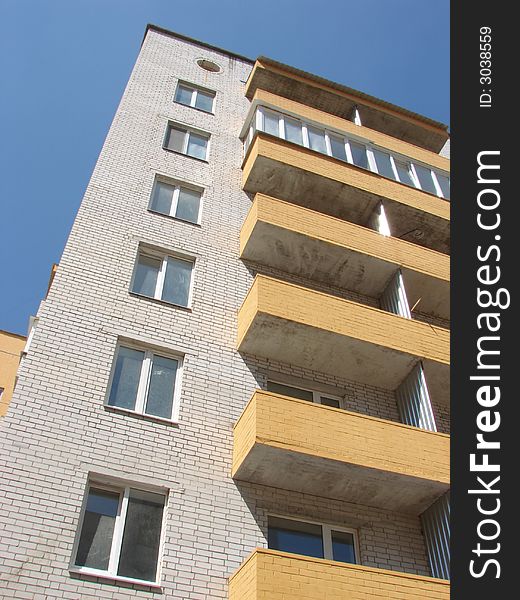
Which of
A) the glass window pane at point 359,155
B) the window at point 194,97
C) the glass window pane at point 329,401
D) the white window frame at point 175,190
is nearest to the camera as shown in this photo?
the glass window pane at point 329,401

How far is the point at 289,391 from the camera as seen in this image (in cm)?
1209

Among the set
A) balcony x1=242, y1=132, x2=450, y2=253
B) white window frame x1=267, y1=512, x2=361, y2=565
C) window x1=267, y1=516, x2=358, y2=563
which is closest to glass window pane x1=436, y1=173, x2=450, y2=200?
balcony x1=242, y1=132, x2=450, y2=253

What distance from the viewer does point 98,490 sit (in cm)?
916

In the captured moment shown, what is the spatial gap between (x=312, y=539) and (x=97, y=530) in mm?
3412

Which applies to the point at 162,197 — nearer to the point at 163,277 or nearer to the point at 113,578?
the point at 163,277

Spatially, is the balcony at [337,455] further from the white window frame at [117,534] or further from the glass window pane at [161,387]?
the white window frame at [117,534]

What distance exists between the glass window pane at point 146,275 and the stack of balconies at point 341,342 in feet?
6.36

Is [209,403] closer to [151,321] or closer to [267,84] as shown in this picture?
[151,321]

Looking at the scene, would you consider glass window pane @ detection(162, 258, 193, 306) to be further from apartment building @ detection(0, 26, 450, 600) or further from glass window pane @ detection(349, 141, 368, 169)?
glass window pane @ detection(349, 141, 368, 169)

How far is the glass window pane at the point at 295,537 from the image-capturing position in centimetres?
973

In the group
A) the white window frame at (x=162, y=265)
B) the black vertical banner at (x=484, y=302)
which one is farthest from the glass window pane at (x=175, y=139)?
the black vertical banner at (x=484, y=302)

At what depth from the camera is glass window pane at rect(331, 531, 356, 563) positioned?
9.90 meters

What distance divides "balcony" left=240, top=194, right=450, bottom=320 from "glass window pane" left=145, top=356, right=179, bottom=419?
3.73 m

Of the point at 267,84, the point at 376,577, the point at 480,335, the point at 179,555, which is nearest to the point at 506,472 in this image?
the point at 480,335
